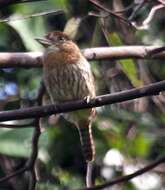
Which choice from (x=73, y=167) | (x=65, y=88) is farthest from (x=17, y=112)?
(x=73, y=167)

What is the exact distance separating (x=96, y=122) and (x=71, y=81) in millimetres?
437

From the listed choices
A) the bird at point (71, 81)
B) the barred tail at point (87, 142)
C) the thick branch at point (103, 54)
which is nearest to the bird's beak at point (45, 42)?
the bird at point (71, 81)

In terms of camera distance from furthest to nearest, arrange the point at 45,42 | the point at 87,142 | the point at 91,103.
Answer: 1. the point at 45,42
2. the point at 87,142
3. the point at 91,103

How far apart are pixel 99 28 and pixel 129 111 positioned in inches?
18.0

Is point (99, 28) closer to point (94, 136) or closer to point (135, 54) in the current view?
point (135, 54)

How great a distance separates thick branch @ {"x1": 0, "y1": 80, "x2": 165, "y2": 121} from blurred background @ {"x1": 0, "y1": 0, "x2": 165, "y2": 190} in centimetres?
71

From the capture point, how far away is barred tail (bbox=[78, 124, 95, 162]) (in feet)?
11.8

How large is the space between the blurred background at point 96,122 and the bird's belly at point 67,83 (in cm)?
21

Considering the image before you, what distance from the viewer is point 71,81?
11.9ft

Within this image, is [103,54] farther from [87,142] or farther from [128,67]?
[87,142]

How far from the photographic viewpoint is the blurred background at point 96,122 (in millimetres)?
3730

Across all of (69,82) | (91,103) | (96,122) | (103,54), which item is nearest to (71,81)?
(69,82)

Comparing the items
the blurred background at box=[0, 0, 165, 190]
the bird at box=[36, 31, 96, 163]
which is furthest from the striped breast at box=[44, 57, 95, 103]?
the blurred background at box=[0, 0, 165, 190]

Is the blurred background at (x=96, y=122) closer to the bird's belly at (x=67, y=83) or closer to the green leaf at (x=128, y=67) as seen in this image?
the green leaf at (x=128, y=67)
